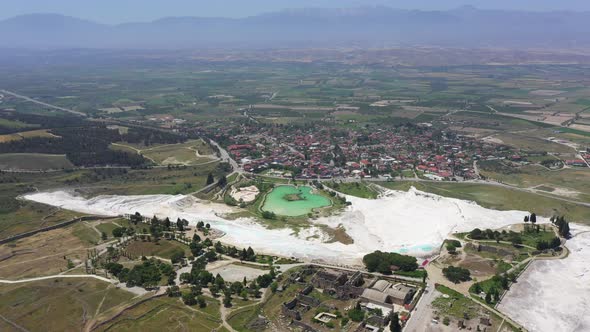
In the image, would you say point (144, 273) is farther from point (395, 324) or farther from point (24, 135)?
point (24, 135)

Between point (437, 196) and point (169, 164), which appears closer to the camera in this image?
point (437, 196)

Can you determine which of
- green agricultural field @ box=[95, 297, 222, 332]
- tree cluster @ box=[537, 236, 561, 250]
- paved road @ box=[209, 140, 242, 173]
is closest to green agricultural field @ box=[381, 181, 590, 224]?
tree cluster @ box=[537, 236, 561, 250]

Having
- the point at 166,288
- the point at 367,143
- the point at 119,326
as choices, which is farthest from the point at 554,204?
the point at 119,326

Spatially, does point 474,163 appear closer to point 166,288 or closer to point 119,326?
point 166,288

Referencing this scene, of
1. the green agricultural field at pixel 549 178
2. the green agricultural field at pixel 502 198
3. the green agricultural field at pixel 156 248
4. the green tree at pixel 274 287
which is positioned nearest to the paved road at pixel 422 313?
the green tree at pixel 274 287

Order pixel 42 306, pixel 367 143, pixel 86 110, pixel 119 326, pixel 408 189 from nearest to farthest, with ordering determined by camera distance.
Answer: pixel 119 326 → pixel 42 306 → pixel 408 189 → pixel 367 143 → pixel 86 110

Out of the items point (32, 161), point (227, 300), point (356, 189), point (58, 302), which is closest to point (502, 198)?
point (356, 189)

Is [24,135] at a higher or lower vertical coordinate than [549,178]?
higher

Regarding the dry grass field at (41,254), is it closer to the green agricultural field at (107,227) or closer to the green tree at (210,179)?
the green agricultural field at (107,227)
